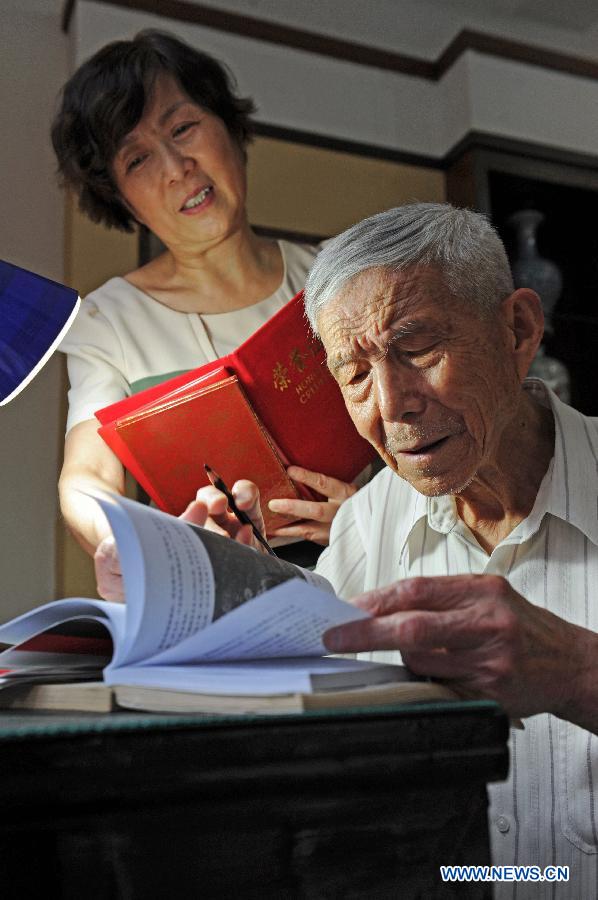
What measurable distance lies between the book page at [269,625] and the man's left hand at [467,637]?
2 centimetres

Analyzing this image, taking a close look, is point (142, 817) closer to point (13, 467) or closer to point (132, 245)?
point (13, 467)

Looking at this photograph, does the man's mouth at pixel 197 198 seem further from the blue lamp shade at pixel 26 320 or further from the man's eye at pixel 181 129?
the blue lamp shade at pixel 26 320

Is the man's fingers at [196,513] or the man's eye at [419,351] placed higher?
the man's eye at [419,351]

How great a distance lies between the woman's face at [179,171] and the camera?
1.78 metres

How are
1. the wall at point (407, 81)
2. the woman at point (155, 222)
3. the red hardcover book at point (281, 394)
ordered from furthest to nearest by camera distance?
the wall at point (407, 81), the woman at point (155, 222), the red hardcover book at point (281, 394)

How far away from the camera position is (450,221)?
112 centimetres

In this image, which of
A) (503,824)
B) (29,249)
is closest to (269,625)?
(503,824)

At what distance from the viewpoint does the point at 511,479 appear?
1.14 metres

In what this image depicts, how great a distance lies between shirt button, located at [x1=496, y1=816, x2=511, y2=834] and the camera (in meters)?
0.98

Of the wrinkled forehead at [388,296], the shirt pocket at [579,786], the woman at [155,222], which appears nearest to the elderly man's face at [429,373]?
the wrinkled forehead at [388,296]

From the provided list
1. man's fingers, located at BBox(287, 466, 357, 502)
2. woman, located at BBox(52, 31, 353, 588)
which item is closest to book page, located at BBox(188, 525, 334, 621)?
man's fingers, located at BBox(287, 466, 357, 502)

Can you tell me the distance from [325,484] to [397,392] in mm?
438

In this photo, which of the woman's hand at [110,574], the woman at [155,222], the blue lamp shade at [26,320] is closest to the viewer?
the woman's hand at [110,574]

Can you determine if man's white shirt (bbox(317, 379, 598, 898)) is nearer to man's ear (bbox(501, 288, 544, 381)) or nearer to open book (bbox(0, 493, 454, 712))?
man's ear (bbox(501, 288, 544, 381))
